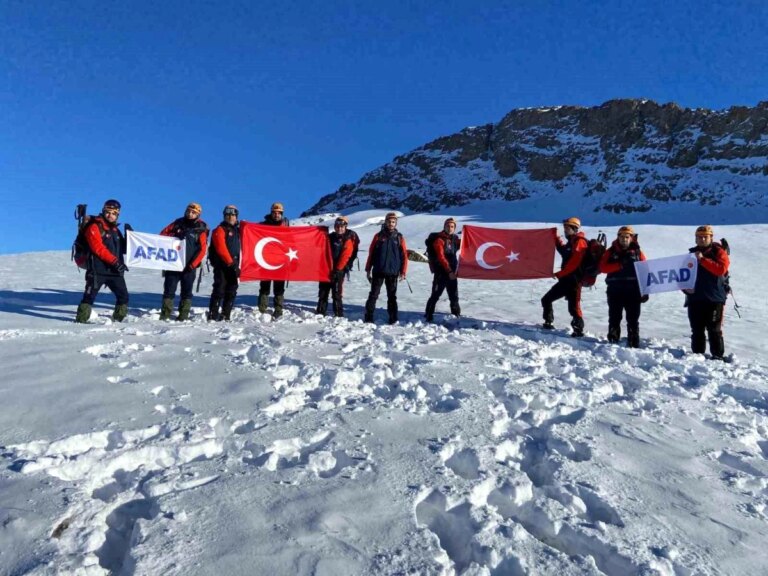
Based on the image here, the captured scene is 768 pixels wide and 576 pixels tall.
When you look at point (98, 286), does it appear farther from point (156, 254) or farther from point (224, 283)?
point (224, 283)

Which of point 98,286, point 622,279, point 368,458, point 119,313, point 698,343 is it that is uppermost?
point 622,279

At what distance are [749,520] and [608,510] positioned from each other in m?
0.76

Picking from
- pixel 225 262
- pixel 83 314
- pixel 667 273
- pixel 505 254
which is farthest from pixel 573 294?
pixel 83 314

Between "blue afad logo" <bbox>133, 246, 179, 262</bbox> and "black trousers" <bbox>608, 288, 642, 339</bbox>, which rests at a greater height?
"blue afad logo" <bbox>133, 246, 179, 262</bbox>

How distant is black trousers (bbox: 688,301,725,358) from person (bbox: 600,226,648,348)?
74cm

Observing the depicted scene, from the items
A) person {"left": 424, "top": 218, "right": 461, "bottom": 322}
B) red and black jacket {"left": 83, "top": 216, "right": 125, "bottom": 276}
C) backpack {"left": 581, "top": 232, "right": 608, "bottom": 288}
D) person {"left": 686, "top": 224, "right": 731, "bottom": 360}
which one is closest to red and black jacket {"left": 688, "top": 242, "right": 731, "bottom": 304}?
person {"left": 686, "top": 224, "right": 731, "bottom": 360}

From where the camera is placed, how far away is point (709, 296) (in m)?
6.92

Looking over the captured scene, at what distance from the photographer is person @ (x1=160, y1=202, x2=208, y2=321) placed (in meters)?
7.89

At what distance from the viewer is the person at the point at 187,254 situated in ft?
25.9

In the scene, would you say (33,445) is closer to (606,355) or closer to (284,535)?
(284,535)

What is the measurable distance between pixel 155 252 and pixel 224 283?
1.11 meters

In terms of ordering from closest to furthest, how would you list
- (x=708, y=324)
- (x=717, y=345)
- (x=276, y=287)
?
1. (x=717, y=345)
2. (x=708, y=324)
3. (x=276, y=287)

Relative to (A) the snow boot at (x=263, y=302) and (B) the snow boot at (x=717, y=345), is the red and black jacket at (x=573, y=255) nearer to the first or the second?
(B) the snow boot at (x=717, y=345)

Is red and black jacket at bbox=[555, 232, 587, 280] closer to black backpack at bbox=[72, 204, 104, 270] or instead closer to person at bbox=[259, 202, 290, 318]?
person at bbox=[259, 202, 290, 318]
